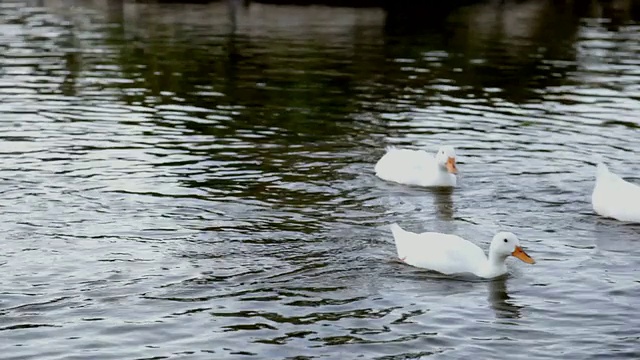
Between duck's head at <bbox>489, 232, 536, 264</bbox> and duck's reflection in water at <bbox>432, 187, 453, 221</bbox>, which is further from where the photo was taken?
duck's reflection in water at <bbox>432, 187, 453, 221</bbox>

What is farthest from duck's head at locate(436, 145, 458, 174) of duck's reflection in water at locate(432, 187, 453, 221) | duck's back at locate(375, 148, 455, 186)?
duck's reflection in water at locate(432, 187, 453, 221)

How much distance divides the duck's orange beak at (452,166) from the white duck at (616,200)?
91.3 inches

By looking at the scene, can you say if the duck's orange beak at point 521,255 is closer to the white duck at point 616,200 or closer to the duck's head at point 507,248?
the duck's head at point 507,248

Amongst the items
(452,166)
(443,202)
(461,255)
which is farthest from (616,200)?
(461,255)

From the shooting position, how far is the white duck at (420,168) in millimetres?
18609

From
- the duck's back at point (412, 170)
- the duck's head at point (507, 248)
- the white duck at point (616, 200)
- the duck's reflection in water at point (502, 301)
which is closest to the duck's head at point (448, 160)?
the duck's back at point (412, 170)

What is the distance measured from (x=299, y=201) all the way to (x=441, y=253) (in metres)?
3.47

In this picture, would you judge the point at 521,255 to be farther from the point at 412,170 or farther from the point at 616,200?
the point at 412,170

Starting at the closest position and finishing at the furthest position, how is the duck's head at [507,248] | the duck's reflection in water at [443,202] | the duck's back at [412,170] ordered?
the duck's head at [507,248], the duck's reflection in water at [443,202], the duck's back at [412,170]

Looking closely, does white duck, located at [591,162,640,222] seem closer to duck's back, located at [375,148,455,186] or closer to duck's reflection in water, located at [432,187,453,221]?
duck's reflection in water, located at [432,187,453,221]

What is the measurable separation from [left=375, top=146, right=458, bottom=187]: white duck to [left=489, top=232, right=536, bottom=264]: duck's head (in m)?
4.22

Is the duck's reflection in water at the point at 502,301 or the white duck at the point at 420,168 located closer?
the duck's reflection in water at the point at 502,301

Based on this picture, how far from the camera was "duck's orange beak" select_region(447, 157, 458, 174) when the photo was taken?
18406 millimetres

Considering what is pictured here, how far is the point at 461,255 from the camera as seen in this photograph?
14.3 metres
